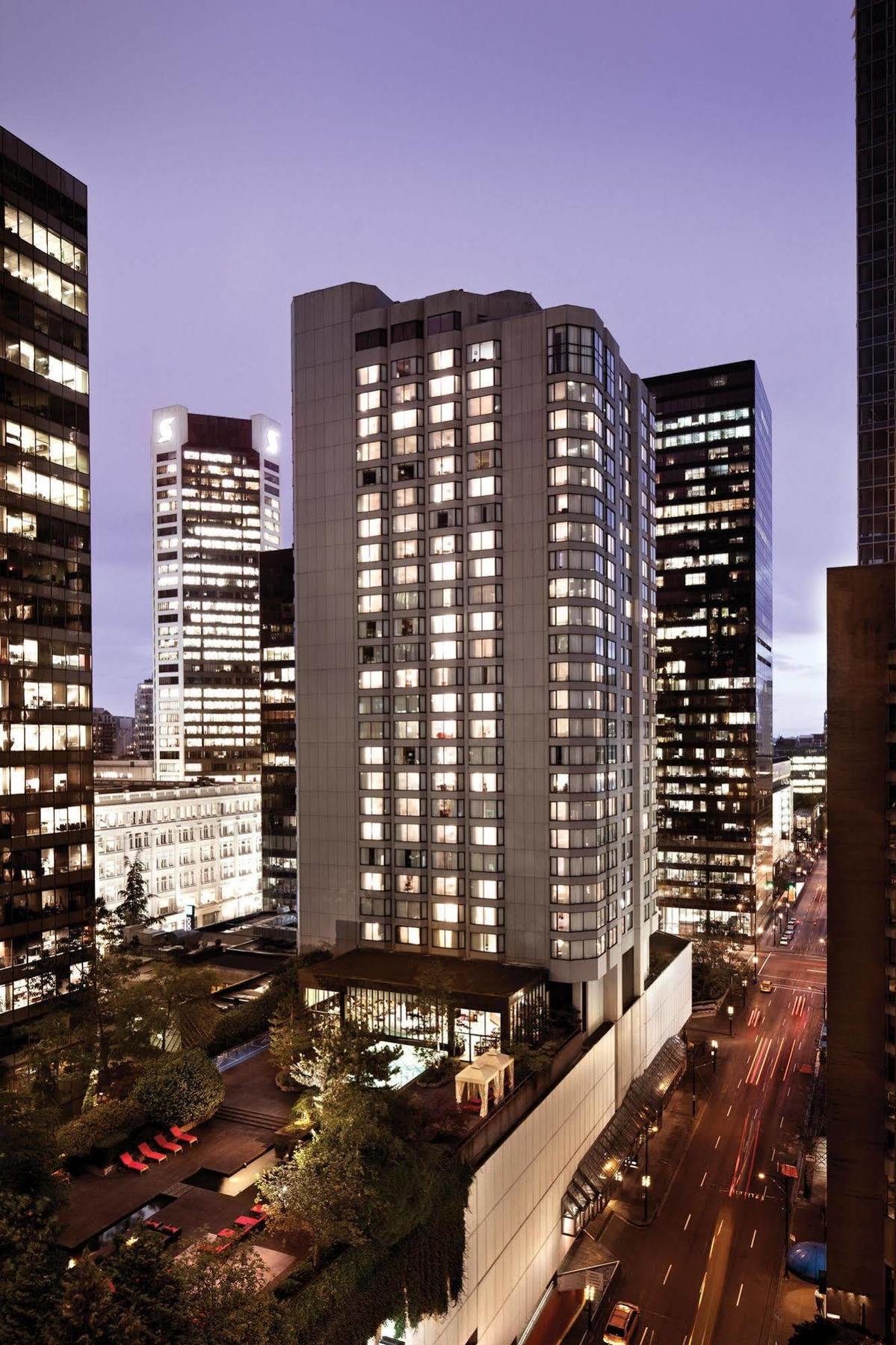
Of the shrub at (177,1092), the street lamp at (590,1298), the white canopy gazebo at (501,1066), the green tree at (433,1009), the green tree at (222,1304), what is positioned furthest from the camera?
the green tree at (433,1009)

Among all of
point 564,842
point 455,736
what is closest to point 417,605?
point 455,736

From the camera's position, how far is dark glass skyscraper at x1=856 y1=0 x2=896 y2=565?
65.2 m

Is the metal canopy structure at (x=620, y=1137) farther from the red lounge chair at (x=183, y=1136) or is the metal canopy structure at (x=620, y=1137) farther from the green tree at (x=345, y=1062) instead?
the red lounge chair at (x=183, y=1136)

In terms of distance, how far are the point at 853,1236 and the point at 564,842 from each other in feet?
98.1

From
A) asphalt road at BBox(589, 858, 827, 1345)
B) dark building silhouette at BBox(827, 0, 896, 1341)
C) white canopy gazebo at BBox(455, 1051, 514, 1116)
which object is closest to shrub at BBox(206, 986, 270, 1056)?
white canopy gazebo at BBox(455, 1051, 514, 1116)

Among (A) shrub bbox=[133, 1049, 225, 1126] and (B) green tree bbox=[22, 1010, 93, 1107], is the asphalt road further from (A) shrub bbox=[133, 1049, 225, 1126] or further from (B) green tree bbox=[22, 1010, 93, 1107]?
(B) green tree bbox=[22, 1010, 93, 1107]

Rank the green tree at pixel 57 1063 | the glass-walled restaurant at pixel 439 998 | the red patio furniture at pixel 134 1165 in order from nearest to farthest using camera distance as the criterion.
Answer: the red patio furniture at pixel 134 1165, the green tree at pixel 57 1063, the glass-walled restaurant at pixel 439 998

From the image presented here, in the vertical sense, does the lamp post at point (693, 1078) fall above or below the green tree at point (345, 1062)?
below

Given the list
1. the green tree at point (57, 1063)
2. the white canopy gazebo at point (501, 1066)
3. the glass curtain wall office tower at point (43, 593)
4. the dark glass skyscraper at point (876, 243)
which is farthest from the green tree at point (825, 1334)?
the glass curtain wall office tower at point (43, 593)

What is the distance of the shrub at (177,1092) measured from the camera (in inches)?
1850

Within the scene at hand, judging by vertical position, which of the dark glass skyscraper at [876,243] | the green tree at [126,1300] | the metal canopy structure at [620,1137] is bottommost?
the metal canopy structure at [620,1137]

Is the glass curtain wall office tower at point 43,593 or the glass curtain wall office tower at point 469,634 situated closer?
the glass curtain wall office tower at point 469,634

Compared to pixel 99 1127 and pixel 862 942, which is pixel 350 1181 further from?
pixel 862 942

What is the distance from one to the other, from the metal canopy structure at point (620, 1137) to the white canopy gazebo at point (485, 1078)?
14.9 m
